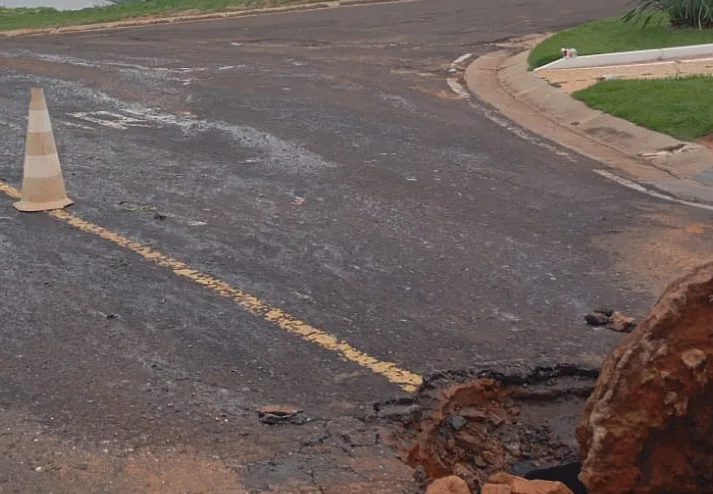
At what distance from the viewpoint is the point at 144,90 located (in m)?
13.5

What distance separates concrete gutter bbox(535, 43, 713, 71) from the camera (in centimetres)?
1526

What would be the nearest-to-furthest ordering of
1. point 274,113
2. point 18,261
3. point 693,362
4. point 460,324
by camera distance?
point 693,362
point 460,324
point 18,261
point 274,113

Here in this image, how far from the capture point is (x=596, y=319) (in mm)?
5750

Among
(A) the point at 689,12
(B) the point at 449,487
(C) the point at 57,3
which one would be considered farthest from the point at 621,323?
(C) the point at 57,3

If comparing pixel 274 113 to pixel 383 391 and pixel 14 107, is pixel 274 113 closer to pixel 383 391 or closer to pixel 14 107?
pixel 14 107

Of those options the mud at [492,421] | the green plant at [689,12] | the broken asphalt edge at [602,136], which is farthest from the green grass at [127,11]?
the mud at [492,421]

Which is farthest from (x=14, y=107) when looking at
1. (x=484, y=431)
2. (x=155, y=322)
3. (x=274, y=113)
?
(x=484, y=431)

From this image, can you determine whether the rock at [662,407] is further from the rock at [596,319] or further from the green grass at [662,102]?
the green grass at [662,102]

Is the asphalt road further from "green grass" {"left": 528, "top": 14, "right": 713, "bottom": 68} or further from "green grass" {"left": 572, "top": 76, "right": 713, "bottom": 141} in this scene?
"green grass" {"left": 528, "top": 14, "right": 713, "bottom": 68}

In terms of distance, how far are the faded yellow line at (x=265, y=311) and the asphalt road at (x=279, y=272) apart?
72 mm

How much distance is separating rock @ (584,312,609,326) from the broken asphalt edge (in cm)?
304

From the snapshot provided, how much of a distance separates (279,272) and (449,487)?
2.77 m

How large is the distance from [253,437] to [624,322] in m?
2.36

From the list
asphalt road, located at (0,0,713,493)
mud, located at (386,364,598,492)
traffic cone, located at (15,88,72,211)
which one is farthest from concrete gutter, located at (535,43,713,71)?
mud, located at (386,364,598,492)
